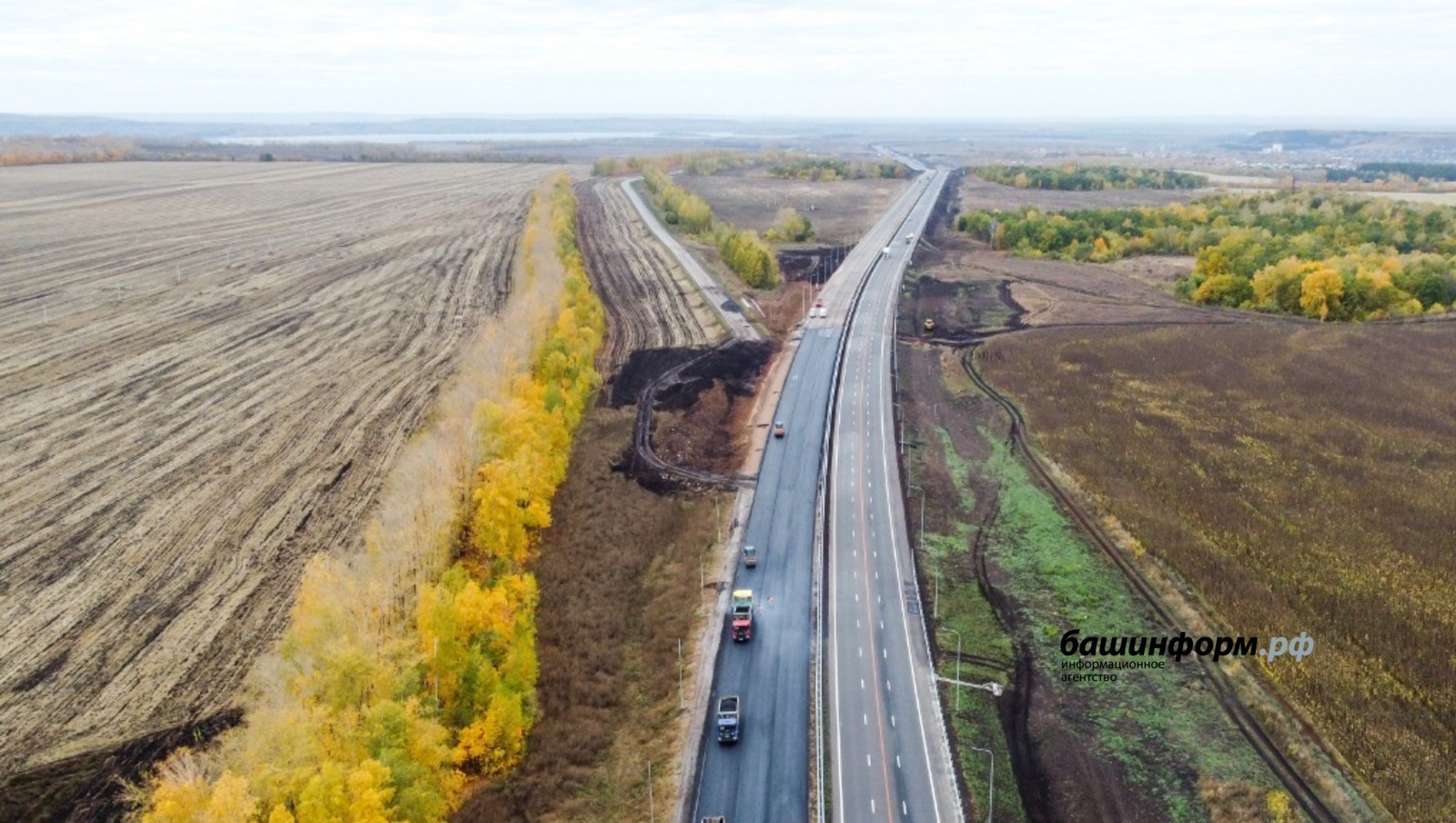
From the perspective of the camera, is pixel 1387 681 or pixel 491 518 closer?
pixel 1387 681

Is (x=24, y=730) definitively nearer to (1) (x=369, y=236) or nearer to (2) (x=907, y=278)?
(2) (x=907, y=278)

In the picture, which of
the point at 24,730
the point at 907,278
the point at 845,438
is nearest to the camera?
the point at 24,730

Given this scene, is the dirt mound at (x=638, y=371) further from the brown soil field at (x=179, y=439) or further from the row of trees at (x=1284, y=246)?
the row of trees at (x=1284, y=246)

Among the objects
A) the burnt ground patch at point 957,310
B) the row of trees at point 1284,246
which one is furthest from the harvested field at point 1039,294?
the row of trees at point 1284,246

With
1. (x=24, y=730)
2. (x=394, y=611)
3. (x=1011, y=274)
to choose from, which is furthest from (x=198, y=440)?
(x=1011, y=274)

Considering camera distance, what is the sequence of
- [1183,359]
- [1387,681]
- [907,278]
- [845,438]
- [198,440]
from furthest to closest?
[907,278] < [1183,359] < [845,438] < [198,440] < [1387,681]

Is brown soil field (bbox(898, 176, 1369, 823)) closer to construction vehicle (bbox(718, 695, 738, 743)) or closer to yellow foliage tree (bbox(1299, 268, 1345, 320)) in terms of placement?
construction vehicle (bbox(718, 695, 738, 743))

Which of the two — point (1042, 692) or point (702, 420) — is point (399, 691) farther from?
point (702, 420)

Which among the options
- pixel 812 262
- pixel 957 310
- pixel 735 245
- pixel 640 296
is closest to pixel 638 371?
pixel 640 296
